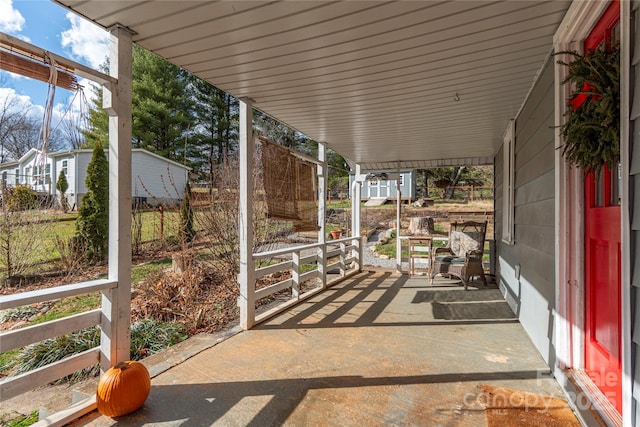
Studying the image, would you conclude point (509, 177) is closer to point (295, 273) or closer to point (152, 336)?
point (295, 273)

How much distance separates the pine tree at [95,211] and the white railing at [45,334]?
5494 mm

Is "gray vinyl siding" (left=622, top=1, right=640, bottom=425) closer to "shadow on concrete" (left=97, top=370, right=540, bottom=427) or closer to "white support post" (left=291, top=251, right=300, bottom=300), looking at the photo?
"shadow on concrete" (left=97, top=370, right=540, bottom=427)

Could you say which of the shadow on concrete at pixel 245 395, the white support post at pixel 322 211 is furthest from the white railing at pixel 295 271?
the shadow on concrete at pixel 245 395

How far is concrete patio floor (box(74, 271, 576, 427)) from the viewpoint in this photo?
191cm

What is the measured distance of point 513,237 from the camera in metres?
3.94

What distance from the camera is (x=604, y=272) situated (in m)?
1.75

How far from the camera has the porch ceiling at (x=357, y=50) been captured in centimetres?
183

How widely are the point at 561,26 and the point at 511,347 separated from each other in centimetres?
242

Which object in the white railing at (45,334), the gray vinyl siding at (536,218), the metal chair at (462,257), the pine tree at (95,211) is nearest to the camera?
the white railing at (45,334)

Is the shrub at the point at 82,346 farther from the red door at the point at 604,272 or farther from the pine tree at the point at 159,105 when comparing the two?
the pine tree at the point at 159,105

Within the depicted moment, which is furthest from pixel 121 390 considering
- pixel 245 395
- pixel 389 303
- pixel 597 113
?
pixel 389 303

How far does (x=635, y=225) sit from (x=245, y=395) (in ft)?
7.22

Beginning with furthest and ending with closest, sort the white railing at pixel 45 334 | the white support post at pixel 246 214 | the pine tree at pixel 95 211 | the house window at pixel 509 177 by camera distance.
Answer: the pine tree at pixel 95 211 → the house window at pixel 509 177 → the white support post at pixel 246 214 → the white railing at pixel 45 334

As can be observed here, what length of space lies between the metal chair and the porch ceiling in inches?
89.0
